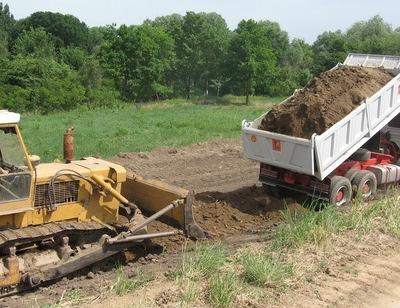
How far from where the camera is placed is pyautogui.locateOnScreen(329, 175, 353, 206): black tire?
409 inches

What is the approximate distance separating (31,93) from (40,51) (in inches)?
699

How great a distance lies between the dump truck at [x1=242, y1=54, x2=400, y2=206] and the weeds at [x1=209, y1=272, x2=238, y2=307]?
4.20m

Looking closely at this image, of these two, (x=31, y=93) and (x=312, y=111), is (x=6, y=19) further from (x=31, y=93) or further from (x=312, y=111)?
(x=312, y=111)

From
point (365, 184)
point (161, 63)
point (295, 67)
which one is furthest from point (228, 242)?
point (295, 67)

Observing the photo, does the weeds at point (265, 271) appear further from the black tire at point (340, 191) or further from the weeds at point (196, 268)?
the black tire at point (340, 191)

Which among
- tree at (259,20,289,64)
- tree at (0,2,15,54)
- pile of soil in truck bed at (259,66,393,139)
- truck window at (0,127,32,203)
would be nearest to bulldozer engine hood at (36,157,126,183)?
truck window at (0,127,32,203)

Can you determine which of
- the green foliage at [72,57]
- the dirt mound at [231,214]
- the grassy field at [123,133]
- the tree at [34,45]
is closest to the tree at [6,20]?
the tree at [34,45]

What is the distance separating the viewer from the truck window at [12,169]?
6684mm

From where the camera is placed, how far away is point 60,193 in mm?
7480

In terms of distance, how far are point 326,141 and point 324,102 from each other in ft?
3.40

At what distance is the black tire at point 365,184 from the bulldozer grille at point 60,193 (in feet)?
18.3

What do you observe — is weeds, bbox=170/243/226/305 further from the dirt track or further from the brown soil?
the brown soil

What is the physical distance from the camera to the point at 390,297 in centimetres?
648

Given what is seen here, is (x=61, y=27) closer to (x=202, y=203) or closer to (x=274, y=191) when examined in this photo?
(x=274, y=191)
